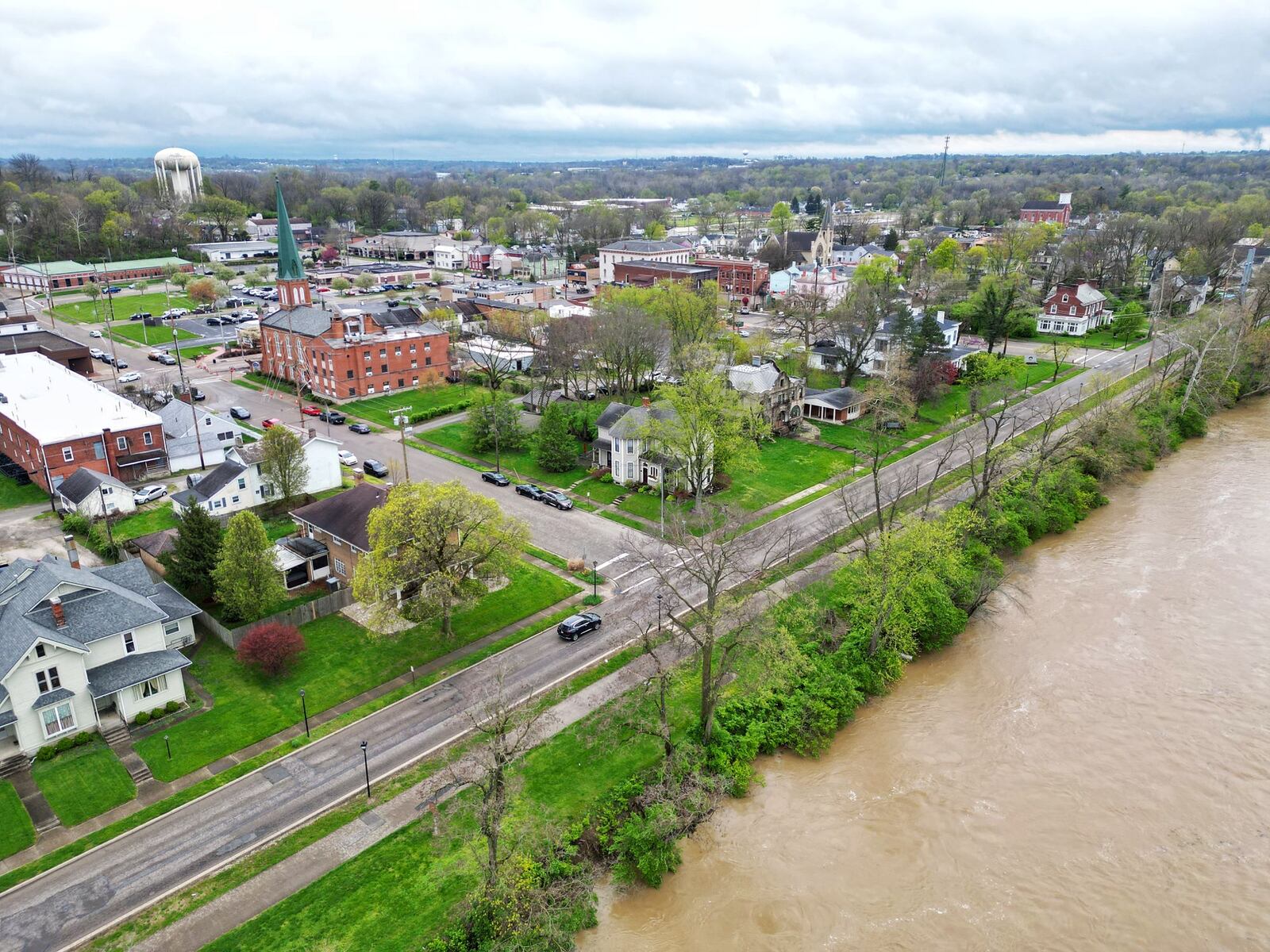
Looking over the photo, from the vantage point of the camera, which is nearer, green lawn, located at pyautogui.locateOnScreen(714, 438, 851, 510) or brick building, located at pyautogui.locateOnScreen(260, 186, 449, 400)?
green lawn, located at pyautogui.locateOnScreen(714, 438, 851, 510)

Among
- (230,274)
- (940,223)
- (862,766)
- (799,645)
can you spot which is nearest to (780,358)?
(799,645)

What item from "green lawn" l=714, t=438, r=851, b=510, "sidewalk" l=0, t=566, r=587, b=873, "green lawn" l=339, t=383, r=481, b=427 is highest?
"green lawn" l=339, t=383, r=481, b=427

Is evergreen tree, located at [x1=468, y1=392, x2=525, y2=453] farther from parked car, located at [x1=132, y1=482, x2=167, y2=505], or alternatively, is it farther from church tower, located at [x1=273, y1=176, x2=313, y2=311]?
church tower, located at [x1=273, y1=176, x2=313, y2=311]

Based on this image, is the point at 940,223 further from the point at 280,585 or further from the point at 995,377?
the point at 280,585

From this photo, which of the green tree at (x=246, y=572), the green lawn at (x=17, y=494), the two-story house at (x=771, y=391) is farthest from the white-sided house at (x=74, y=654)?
the two-story house at (x=771, y=391)

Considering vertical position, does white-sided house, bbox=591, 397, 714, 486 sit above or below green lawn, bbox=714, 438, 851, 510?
above

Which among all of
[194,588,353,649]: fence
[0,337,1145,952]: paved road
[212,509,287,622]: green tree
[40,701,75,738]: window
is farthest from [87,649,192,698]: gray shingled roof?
[0,337,1145,952]: paved road

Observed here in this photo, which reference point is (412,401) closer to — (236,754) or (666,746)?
(236,754)

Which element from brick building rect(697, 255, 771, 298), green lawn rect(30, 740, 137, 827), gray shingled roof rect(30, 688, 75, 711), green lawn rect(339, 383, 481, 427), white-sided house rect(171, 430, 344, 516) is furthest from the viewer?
brick building rect(697, 255, 771, 298)
